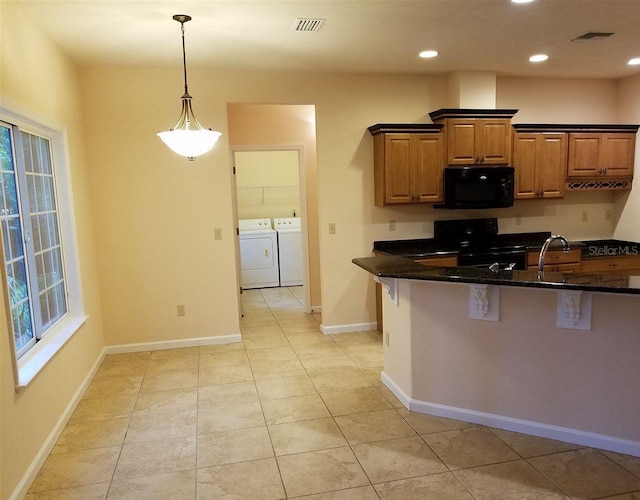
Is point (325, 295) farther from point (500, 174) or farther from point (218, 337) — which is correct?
point (500, 174)

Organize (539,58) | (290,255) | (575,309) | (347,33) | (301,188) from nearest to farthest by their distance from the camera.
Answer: (575,309)
(347,33)
(539,58)
(301,188)
(290,255)

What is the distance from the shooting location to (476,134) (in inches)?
181

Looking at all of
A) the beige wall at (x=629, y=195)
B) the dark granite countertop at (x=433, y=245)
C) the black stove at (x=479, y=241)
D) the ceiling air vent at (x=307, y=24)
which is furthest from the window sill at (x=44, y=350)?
the beige wall at (x=629, y=195)

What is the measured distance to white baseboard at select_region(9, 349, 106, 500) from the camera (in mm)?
2355

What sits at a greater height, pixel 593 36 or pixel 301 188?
pixel 593 36

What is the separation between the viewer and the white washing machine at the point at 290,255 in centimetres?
740

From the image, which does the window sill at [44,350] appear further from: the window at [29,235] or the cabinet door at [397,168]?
the cabinet door at [397,168]

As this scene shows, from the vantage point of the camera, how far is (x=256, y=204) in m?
7.84

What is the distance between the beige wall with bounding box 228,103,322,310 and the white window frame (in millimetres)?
2097

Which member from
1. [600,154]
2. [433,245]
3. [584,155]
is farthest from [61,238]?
[600,154]

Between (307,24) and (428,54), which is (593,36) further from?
(307,24)

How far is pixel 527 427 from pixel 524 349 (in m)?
0.47

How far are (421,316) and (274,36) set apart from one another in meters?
2.21

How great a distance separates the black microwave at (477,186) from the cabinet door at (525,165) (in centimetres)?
17
